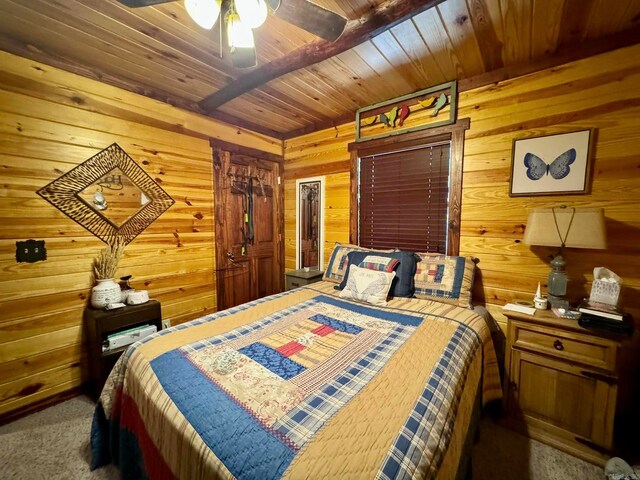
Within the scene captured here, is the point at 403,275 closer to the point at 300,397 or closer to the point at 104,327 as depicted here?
the point at 300,397

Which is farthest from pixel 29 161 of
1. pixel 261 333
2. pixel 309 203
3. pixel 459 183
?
pixel 459 183

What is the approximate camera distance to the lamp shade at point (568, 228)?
1.49 meters

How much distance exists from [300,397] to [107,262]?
2044 millimetres

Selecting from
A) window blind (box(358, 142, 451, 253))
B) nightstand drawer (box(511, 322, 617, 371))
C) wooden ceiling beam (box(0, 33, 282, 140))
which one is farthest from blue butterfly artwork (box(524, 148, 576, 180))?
wooden ceiling beam (box(0, 33, 282, 140))

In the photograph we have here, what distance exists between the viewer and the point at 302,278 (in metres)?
2.86

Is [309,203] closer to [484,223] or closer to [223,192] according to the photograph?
[223,192]

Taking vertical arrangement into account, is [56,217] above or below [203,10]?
below

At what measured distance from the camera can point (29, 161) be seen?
1.81 metres

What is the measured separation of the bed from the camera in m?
0.75

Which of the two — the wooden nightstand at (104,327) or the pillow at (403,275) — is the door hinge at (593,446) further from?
the wooden nightstand at (104,327)

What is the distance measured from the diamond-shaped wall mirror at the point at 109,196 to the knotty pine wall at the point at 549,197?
2.86 meters

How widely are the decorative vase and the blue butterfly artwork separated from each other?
3.32 metres

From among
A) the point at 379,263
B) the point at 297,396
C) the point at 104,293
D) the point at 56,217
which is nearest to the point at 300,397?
the point at 297,396

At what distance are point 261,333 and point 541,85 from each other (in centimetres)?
261
